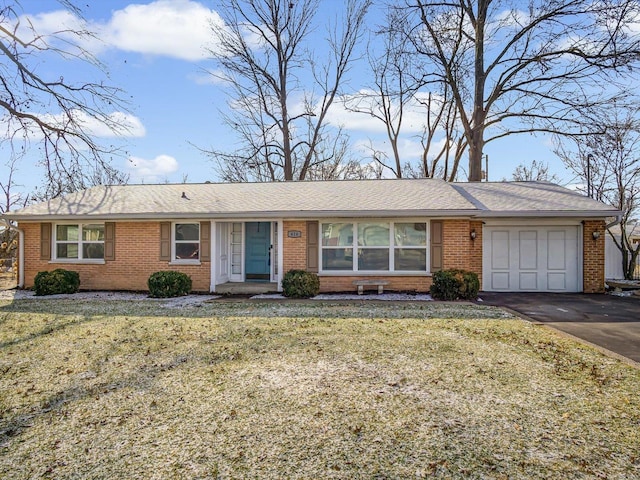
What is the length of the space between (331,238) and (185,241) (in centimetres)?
448

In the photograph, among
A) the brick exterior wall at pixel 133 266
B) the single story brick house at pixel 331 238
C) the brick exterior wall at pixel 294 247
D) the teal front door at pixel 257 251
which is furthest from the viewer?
the teal front door at pixel 257 251

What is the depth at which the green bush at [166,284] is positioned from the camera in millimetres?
12086

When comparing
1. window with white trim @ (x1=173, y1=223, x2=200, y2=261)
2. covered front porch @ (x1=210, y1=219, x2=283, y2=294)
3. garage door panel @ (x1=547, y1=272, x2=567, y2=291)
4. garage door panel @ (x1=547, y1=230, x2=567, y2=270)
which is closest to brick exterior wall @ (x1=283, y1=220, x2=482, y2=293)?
covered front porch @ (x1=210, y1=219, x2=283, y2=294)

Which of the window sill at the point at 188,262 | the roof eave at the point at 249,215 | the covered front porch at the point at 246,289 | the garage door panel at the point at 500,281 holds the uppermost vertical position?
the roof eave at the point at 249,215

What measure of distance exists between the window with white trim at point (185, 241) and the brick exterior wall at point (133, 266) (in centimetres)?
37

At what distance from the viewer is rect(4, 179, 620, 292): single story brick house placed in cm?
1247

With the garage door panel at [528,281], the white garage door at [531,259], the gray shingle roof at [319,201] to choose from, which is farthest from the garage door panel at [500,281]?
the gray shingle roof at [319,201]

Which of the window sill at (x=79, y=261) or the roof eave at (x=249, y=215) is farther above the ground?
the roof eave at (x=249, y=215)

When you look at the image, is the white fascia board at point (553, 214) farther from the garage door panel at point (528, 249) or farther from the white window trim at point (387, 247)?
the white window trim at point (387, 247)

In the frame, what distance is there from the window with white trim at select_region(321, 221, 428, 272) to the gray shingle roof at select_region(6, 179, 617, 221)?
2.03ft

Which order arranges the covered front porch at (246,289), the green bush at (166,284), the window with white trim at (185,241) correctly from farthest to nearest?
1. the window with white trim at (185,241)
2. the covered front porch at (246,289)
3. the green bush at (166,284)

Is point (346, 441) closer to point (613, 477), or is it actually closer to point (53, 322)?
point (613, 477)

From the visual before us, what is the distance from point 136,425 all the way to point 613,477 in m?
3.75

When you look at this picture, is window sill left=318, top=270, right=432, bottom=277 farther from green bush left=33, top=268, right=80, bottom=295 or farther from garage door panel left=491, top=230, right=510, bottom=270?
green bush left=33, top=268, right=80, bottom=295
